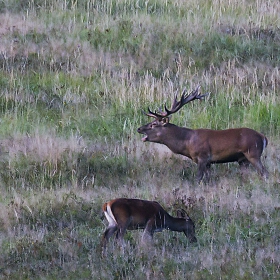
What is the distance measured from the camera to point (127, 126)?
1245cm

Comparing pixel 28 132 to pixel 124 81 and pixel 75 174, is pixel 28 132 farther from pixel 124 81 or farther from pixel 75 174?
pixel 124 81

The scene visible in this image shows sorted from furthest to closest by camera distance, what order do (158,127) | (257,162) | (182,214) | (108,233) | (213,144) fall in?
(158,127)
(213,144)
(257,162)
(182,214)
(108,233)

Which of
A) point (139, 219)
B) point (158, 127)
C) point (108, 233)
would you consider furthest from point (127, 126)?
point (108, 233)

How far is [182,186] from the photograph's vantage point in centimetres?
992

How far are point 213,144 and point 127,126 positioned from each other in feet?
7.25

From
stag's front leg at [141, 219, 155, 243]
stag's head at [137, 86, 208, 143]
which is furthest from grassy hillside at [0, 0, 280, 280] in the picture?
stag's head at [137, 86, 208, 143]

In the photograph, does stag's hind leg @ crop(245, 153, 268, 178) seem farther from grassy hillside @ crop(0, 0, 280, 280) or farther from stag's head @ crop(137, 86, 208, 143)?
stag's head @ crop(137, 86, 208, 143)

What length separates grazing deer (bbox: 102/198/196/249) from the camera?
783cm

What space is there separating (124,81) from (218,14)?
3.87 meters

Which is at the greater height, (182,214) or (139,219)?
(139,219)

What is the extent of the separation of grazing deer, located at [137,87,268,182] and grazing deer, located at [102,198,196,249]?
2144 millimetres

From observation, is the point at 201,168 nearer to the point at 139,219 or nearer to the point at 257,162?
the point at 257,162

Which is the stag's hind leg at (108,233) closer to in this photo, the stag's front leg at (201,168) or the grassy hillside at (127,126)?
the grassy hillside at (127,126)

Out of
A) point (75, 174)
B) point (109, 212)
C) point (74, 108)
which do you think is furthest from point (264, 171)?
point (74, 108)
